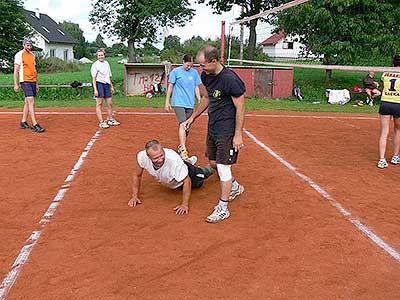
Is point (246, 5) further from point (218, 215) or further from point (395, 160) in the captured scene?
point (218, 215)

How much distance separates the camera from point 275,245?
4613mm

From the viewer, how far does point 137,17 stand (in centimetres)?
4425

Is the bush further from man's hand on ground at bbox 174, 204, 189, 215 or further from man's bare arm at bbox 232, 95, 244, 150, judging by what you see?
man's bare arm at bbox 232, 95, 244, 150

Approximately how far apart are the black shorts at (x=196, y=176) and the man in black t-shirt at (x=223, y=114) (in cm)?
70

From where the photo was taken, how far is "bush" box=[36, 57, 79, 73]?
117 ft

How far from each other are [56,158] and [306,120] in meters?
7.68

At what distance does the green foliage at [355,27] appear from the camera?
18.9 m

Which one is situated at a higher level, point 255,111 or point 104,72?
point 104,72

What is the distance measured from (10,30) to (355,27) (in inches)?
1379

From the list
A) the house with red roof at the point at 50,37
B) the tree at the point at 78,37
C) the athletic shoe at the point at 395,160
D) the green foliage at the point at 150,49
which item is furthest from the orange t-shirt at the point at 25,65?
the tree at the point at 78,37

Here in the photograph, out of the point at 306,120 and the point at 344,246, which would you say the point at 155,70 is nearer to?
the point at 306,120

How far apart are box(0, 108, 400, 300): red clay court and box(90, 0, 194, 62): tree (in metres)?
36.9

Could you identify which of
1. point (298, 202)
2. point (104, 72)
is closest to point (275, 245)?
point (298, 202)

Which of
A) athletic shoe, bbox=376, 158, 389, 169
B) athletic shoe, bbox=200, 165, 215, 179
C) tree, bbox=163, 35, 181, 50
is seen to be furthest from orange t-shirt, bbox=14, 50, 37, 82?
tree, bbox=163, 35, 181, 50
